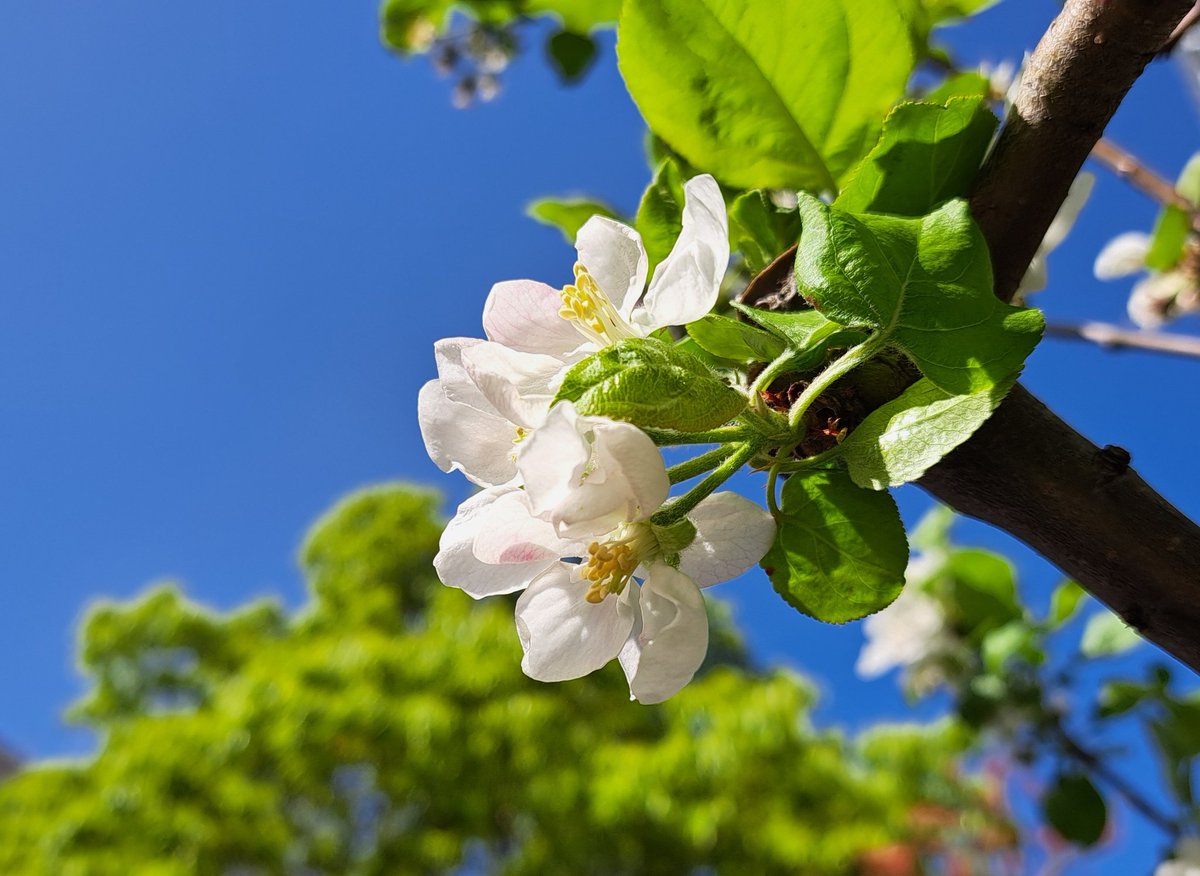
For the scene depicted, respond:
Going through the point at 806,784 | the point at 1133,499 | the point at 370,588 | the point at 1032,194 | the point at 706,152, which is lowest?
the point at 1133,499

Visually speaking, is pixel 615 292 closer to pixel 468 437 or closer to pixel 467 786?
pixel 468 437

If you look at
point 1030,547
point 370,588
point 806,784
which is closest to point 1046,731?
point 1030,547

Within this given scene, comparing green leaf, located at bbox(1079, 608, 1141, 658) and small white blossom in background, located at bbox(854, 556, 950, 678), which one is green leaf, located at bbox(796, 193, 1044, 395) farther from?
small white blossom in background, located at bbox(854, 556, 950, 678)

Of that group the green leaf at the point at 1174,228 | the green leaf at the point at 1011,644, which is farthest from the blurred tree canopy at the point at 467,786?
the green leaf at the point at 1174,228

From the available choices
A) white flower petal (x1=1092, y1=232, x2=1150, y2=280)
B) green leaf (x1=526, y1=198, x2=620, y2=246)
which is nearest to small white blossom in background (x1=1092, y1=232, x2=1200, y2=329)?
white flower petal (x1=1092, y1=232, x2=1150, y2=280)

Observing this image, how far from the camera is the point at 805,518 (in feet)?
1.08

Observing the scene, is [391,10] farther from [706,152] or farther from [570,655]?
[570,655]

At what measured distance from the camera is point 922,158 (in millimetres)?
334

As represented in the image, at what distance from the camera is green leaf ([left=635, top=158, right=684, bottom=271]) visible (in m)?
0.41

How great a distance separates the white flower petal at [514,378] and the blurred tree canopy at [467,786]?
380 centimetres

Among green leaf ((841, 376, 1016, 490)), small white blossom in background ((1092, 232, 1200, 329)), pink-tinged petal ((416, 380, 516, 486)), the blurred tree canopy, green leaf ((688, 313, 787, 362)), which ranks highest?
the blurred tree canopy

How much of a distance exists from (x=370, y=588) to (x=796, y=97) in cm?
576

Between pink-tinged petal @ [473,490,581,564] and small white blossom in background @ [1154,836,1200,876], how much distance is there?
0.89m

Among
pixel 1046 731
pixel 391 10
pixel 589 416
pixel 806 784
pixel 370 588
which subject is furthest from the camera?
pixel 370 588
